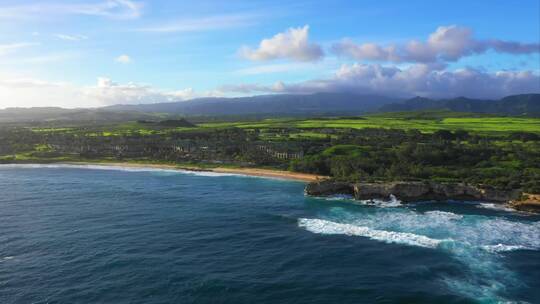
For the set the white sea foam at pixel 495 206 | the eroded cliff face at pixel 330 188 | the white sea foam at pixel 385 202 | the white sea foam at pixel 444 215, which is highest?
the eroded cliff face at pixel 330 188

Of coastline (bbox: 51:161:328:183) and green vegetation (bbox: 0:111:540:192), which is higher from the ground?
green vegetation (bbox: 0:111:540:192)

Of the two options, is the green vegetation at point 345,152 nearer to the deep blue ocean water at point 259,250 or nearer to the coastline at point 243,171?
the coastline at point 243,171

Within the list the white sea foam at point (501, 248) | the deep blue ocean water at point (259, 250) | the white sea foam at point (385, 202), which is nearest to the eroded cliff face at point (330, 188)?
the deep blue ocean water at point (259, 250)

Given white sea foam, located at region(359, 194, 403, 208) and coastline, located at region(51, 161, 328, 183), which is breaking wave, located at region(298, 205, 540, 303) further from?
coastline, located at region(51, 161, 328, 183)

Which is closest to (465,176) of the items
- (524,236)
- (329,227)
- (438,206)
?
(438,206)

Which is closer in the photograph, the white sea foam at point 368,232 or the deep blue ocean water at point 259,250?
the deep blue ocean water at point 259,250

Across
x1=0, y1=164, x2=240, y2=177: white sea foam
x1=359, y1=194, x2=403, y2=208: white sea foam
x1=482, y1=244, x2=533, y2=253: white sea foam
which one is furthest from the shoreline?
x1=482, y1=244, x2=533, y2=253: white sea foam

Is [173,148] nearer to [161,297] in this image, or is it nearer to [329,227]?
[329,227]
